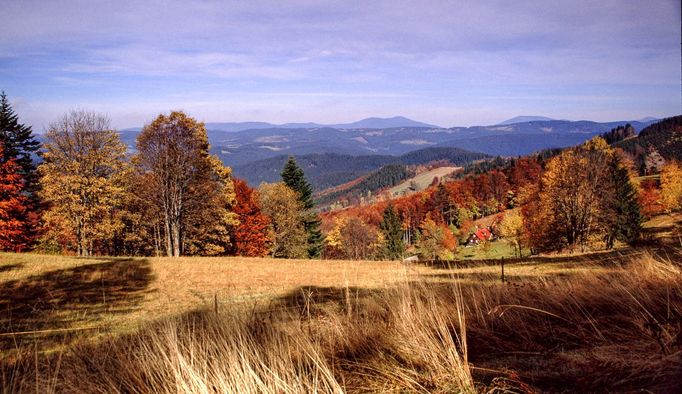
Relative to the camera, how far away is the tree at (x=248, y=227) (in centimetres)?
4012

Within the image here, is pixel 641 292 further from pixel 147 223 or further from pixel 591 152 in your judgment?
pixel 591 152

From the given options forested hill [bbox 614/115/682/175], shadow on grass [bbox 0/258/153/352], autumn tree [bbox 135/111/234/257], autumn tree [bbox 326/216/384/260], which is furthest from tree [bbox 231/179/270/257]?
forested hill [bbox 614/115/682/175]

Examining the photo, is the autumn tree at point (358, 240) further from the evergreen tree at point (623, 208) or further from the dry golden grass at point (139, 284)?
the dry golden grass at point (139, 284)

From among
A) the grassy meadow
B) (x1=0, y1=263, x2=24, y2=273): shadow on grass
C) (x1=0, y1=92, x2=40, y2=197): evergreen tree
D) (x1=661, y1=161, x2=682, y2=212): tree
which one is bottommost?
(x1=661, y1=161, x2=682, y2=212): tree

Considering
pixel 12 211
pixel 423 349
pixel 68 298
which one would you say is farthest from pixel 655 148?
pixel 423 349

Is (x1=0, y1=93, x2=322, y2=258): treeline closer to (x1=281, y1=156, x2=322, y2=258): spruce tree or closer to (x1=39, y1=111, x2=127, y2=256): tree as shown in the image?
(x1=39, y1=111, x2=127, y2=256): tree

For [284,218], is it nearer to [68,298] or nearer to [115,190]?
[115,190]

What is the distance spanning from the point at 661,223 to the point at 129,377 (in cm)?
7242

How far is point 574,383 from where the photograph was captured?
2.24m

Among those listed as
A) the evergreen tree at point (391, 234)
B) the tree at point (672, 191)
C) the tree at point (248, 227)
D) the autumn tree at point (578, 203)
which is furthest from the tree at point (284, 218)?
the tree at point (672, 191)

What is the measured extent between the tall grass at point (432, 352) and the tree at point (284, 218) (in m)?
39.9

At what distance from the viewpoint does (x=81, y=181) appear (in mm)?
27062

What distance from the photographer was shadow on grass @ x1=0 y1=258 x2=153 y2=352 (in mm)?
9718

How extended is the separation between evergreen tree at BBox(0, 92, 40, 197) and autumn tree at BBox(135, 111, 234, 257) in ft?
44.4
